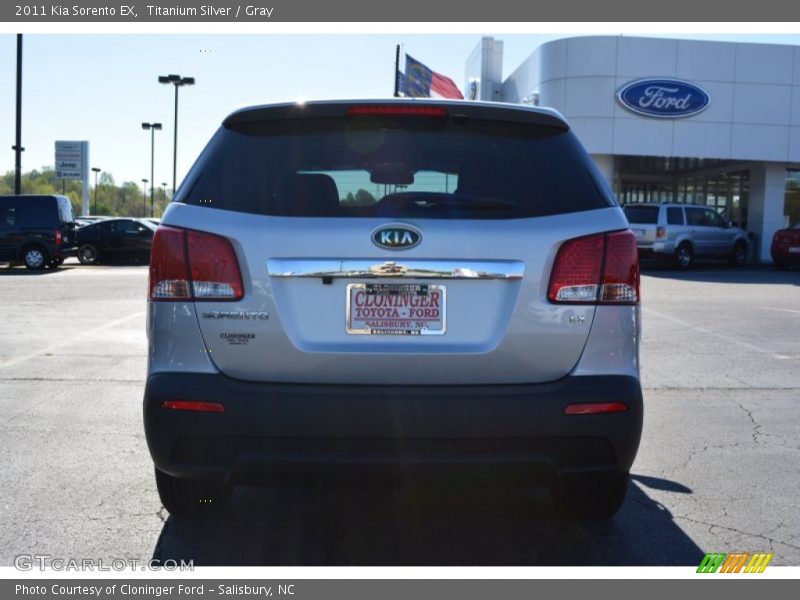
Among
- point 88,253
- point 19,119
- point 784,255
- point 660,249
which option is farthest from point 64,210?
point 784,255

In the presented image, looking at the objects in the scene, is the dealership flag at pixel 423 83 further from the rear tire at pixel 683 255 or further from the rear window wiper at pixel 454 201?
the rear window wiper at pixel 454 201

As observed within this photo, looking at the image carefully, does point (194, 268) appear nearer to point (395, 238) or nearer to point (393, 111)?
point (395, 238)

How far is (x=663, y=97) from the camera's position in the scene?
1137 inches

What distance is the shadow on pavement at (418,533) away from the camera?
361 centimetres

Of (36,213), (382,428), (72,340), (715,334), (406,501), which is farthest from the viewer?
(36,213)

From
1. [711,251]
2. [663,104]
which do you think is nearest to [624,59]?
[663,104]

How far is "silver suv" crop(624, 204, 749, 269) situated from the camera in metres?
24.8

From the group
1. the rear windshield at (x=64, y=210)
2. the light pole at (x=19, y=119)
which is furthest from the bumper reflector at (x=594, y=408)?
the light pole at (x=19, y=119)

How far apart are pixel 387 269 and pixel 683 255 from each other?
76.4 feet

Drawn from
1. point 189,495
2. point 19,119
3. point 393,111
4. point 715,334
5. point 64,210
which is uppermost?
point 19,119

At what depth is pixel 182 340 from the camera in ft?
10.8

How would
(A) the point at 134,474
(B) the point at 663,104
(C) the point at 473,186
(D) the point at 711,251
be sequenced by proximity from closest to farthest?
(C) the point at 473,186
(A) the point at 134,474
(D) the point at 711,251
(B) the point at 663,104

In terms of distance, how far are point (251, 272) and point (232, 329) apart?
0.22m

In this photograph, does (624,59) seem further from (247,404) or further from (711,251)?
(247,404)
